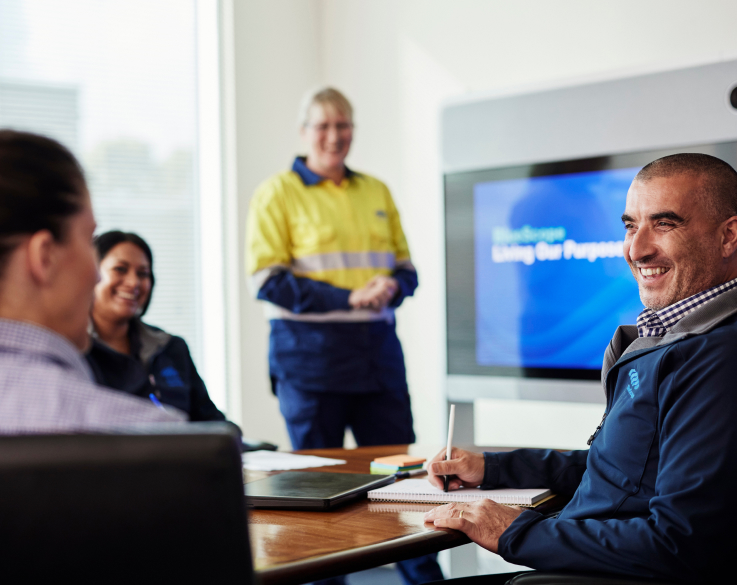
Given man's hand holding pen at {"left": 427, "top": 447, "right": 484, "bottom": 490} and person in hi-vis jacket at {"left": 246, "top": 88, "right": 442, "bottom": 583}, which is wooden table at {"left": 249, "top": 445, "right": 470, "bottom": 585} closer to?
man's hand holding pen at {"left": 427, "top": 447, "right": 484, "bottom": 490}

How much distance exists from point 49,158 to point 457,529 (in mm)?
864

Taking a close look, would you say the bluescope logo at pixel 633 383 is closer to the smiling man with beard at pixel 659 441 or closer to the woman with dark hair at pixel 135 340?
the smiling man with beard at pixel 659 441

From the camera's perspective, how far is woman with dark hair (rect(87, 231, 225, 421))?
2459mm

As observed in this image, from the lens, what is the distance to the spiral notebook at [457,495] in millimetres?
1520

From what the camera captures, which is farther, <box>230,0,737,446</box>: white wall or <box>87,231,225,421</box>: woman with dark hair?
<box>230,0,737,446</box>: white wall

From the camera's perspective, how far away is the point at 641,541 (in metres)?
1.21

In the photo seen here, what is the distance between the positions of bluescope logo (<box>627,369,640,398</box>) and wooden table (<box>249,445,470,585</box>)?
376 millimetres

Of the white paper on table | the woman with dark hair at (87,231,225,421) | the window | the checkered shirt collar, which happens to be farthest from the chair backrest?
the window

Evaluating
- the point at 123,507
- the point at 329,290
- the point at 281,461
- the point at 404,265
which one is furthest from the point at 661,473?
the point at 404,265

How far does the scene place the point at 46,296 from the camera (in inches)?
33.0

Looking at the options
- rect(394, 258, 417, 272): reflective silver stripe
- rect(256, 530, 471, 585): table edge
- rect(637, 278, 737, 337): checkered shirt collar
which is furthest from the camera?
rect(394, 258, 417, 272): reflective silver stripe

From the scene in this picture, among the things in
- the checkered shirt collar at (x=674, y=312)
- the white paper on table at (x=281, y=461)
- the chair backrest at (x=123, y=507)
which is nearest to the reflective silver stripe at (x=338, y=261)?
the white paper on table at (x=281, y=461)

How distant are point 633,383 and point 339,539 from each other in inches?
22.3

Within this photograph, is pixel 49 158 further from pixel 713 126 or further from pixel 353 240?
pixel 713 126
